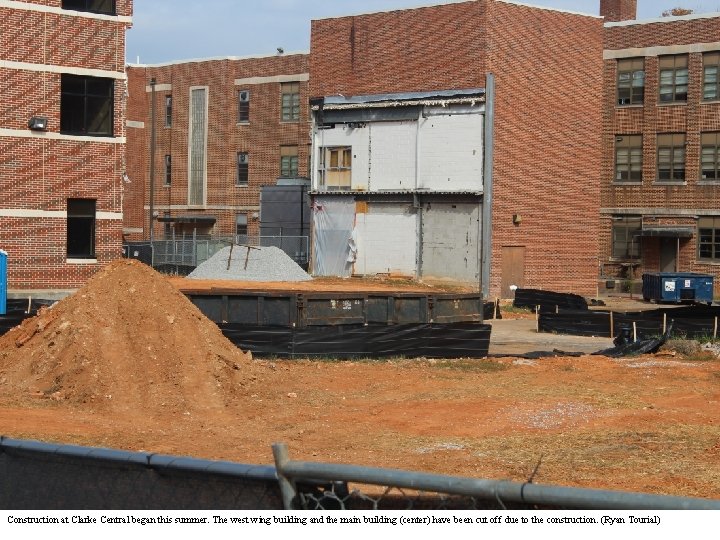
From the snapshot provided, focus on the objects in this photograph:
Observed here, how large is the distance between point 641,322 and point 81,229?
2266cm

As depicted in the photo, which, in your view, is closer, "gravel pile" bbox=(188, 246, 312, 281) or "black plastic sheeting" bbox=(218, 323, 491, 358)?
"black plastic sheeting" bbox=(218, 323, 491, 358)

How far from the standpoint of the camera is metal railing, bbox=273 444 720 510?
4.41 meters

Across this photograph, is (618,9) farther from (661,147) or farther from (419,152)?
(419,152)

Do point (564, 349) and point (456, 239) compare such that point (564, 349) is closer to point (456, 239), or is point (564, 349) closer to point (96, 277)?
point (96, 277)

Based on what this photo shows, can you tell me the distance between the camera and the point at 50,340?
19.3 meters

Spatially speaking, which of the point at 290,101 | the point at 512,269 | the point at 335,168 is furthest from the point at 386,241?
the point at 290,101

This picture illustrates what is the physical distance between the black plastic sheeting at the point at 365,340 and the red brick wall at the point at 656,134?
3637cm

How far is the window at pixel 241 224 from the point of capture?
247ft

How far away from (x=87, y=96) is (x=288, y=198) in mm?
22742

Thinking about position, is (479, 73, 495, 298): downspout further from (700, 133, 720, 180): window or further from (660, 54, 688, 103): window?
(700, 133, 720, 180): window

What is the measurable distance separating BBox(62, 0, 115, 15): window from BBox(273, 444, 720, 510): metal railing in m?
38.5

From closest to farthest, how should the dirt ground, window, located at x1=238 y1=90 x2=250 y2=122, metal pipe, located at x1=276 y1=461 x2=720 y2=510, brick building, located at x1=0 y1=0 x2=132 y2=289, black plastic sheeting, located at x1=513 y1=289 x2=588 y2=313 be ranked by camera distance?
metal pipe, located at x1=276 y1=461 x2=720 y2=510 < the dirt ground < brick building, located at x1=0 y1=0 x2=132 y2=289 < black plastic sheeting, located at x1=513 y1=289 x2=588 y2=313 < window, located at x1=238 y1=90 x2=250 y2=122

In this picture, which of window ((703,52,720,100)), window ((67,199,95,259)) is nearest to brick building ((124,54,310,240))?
window ((703,52,720,100))

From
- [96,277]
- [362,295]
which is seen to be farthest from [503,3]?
[96,277]
